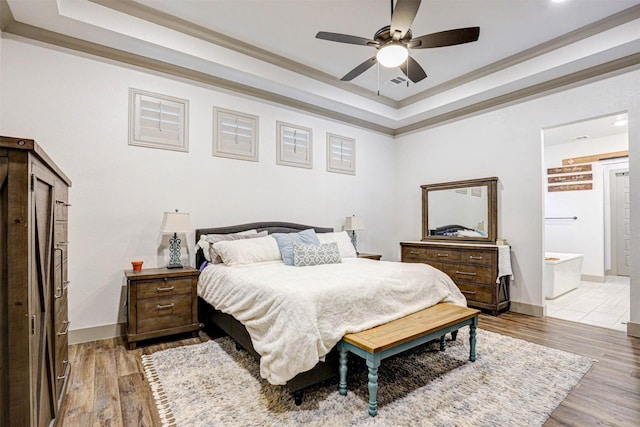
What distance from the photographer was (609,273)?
21.6ft

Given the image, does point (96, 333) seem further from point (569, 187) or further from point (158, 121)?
point (569, 187)

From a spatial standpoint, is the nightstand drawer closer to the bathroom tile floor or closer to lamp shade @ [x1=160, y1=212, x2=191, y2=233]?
lamp shade @ [x1=160, y1=212, x2=191, y2=233]

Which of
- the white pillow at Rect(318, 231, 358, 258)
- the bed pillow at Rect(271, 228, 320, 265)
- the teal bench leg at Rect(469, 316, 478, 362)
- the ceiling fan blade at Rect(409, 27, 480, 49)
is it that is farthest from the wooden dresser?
the ceiling fan blade at Rect(409, 27, 480, 49)

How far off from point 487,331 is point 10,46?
5.47m

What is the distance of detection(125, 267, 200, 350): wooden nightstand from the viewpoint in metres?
2.95

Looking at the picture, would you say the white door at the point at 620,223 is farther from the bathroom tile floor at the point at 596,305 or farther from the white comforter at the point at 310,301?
the white comforter at the point at 310,301

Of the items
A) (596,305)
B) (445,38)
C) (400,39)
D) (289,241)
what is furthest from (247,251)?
(596,305)

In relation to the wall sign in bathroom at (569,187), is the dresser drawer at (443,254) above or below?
below

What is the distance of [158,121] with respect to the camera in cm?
358

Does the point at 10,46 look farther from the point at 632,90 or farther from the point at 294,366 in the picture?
the point at 632,90

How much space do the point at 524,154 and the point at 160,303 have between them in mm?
4765

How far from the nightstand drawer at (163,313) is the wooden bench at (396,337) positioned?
180 cm

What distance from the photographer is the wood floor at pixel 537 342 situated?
6.41 feet

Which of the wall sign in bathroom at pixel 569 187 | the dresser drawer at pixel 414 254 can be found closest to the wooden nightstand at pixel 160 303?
the dresser drawer at pixel 414 254
